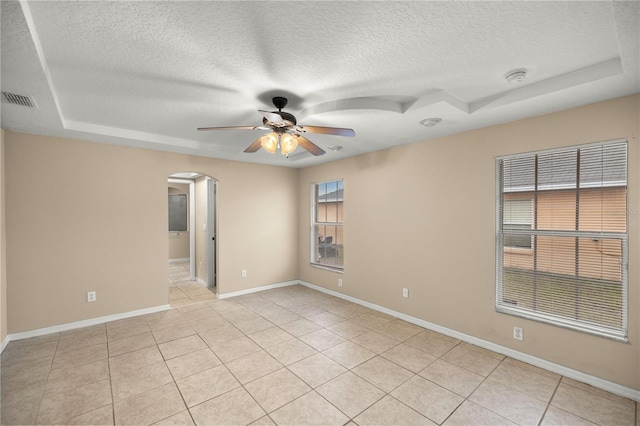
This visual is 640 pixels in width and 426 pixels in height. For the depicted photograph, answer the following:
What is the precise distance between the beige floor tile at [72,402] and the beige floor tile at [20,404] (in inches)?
1.9

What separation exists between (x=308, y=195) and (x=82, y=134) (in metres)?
3.59

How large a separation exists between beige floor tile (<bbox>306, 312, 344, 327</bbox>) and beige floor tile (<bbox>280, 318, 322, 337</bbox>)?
3.4 inches

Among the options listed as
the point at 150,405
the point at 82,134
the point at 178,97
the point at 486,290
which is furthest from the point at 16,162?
the point at 486,290

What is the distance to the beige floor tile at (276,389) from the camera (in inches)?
86.7

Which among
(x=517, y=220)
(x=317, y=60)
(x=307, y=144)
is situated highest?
(x=317, y=60)

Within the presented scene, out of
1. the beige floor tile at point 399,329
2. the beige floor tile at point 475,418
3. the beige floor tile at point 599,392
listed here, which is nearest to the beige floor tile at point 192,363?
the beige floor tile at point 399,329

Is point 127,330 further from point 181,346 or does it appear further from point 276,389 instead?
point 276,389

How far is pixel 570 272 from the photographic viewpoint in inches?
103

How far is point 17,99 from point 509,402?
15.8 feet

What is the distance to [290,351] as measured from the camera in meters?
3.02

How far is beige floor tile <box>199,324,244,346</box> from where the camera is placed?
327 centimetres

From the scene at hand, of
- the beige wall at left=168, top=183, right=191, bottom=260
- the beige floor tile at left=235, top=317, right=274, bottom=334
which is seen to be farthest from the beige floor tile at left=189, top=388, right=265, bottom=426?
the beige wall at left=168, top=183, right=191, bottom=260

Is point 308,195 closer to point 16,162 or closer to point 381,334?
point 381,334

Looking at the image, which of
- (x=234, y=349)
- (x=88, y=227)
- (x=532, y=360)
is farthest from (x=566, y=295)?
(x=88, y=227)
